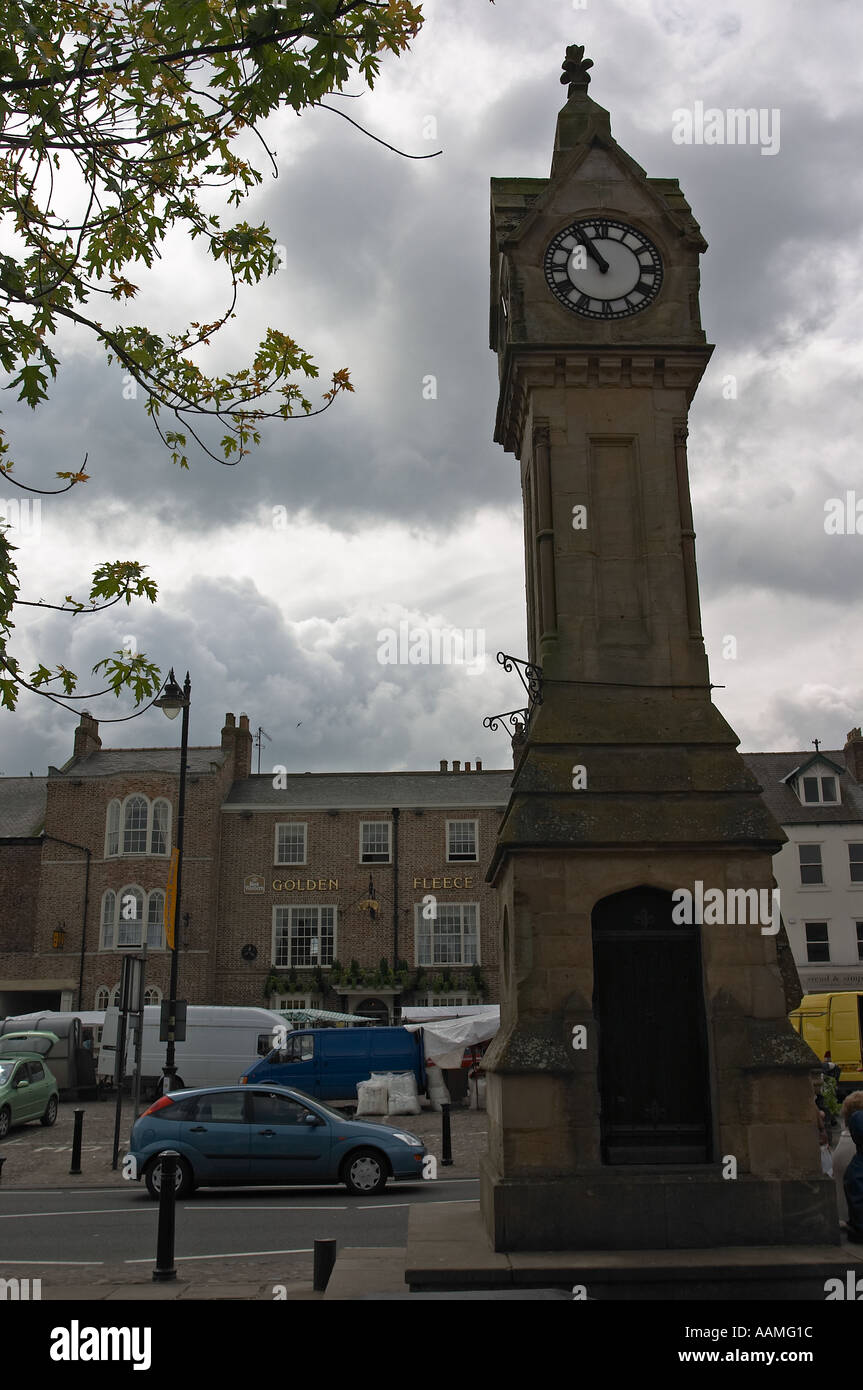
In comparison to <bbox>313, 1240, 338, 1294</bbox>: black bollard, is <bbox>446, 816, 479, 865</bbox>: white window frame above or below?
above

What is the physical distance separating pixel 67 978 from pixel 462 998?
1454 cm

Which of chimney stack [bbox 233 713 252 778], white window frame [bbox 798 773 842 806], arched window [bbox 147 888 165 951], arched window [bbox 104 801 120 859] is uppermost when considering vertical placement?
chimney stack [bbox 233 713 252 778]

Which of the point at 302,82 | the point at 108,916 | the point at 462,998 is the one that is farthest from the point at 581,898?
the point at 108,916

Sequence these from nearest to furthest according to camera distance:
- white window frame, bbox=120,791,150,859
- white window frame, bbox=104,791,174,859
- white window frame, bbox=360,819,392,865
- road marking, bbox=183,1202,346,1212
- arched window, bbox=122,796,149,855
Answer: road marking, bbox=183,1202,346,1212 < white window frame, bbox=120,791,150,859 < white window frame, bbox=104,791,174,859 < arched window, bbox=122,796,149,855 < white window frame, bbox=360,819,392,865

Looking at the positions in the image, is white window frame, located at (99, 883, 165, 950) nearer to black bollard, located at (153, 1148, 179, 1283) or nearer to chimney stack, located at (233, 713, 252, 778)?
chimney stack, located at (233, 713, 252, 778)

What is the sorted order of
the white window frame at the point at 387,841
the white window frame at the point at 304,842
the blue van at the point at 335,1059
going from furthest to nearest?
the white window frame at the point at 304,842 → the white window frame at the point at 387,841 → the blue van at the point at 335,1059

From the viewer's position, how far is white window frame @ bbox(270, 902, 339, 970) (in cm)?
4175

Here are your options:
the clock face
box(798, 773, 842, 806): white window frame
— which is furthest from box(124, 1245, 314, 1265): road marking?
box(798, 773, 842, 806): white window frame

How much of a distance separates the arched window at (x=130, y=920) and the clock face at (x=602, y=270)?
34.7 m

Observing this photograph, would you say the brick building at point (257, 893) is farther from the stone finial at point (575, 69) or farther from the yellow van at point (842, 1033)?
the stone finial at point (575, 69)

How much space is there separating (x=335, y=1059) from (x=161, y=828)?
63.9 ft

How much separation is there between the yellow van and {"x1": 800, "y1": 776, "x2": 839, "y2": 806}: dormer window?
16.9 meters

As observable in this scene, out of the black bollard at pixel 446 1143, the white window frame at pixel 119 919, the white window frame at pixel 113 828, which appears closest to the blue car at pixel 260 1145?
the black bollard at pixel 446 1143

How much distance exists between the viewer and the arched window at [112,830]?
139ft
